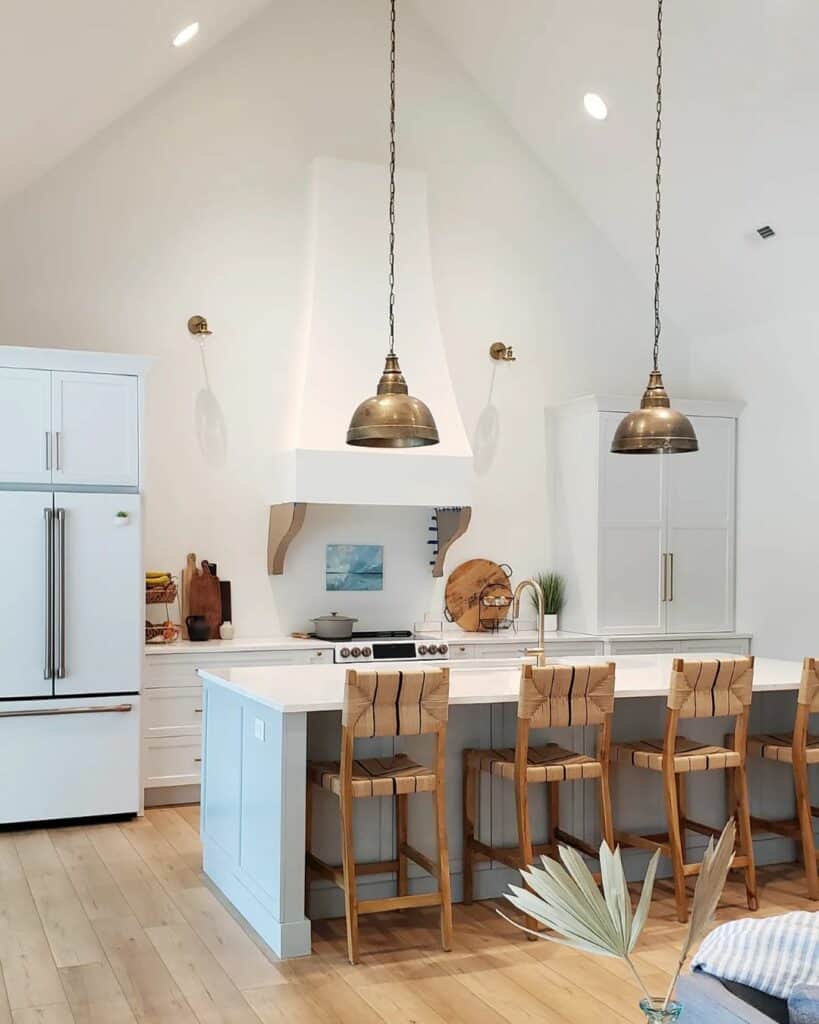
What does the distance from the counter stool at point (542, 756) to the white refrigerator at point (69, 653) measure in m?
2.19

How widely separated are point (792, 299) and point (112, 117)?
425cm

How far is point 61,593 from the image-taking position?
231 inches

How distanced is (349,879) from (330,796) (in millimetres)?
427

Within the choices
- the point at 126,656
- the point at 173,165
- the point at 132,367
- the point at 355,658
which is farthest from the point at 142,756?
the point at 173,165

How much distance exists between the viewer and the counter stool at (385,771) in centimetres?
403

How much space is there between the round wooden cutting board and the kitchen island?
211 centimetres

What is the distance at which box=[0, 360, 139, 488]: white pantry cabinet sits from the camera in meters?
5.80

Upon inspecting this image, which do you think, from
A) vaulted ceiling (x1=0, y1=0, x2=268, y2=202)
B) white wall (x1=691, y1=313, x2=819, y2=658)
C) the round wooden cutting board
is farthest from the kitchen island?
vaulted ceiling (x1=0, y1=0, x2=268, y2=202)

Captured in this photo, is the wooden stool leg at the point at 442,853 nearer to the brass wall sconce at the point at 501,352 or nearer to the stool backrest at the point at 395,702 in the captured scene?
the stool backrest at the point at 395,702

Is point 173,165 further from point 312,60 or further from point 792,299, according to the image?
→ point 792,299

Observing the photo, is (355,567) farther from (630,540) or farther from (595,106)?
(595,106)

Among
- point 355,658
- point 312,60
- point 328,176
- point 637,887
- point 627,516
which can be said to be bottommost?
point 637,887

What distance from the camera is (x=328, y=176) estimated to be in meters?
6.97

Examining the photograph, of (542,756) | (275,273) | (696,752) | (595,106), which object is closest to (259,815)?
(542,756)
